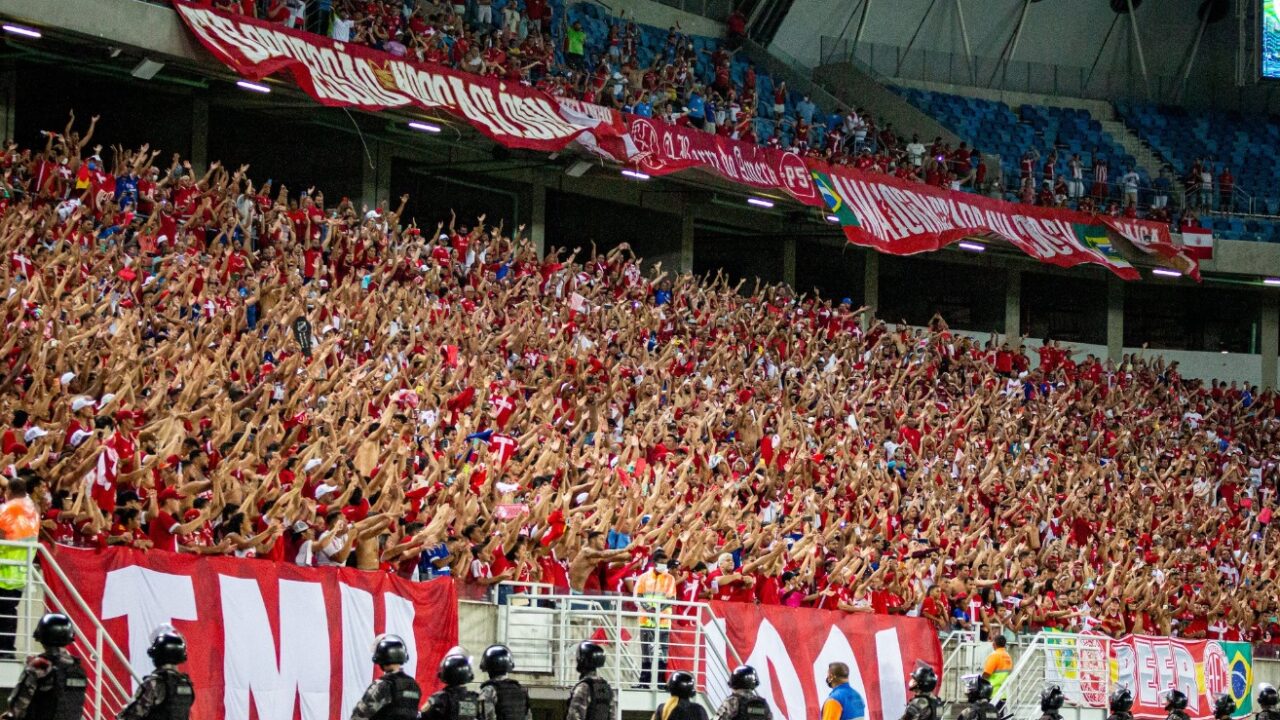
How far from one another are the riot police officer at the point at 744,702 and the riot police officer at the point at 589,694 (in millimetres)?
862

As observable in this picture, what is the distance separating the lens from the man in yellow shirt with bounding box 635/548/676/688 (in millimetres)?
15844

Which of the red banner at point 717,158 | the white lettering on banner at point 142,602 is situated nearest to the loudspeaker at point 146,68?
the red banner at point 717,158

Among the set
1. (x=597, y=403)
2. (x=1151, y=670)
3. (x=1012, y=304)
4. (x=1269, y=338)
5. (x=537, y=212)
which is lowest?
(x=1151, y=670)

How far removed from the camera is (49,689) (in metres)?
9.39

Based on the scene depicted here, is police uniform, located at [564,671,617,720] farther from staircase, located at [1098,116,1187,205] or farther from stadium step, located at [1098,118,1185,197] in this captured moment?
stadium step, located at [1098,118,1185,197]

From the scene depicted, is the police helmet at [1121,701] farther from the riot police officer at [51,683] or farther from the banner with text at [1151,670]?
the riot police officer at [51,683]

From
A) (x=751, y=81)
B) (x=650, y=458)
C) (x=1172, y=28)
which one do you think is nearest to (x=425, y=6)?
(x=751, y=81)

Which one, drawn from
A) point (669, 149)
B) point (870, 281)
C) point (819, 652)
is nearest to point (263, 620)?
point (819, 652)

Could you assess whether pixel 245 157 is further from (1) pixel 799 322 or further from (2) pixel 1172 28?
(2) pixel 1172 28

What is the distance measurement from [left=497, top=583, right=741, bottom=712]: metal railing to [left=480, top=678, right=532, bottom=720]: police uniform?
408 cm

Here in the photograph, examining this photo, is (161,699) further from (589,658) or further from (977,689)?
(977,689)

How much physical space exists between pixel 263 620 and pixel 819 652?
22.7 feet

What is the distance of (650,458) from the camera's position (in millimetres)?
22344

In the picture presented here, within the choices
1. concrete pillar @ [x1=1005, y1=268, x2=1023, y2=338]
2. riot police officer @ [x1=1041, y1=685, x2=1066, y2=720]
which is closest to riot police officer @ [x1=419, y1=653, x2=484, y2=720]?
riot police officer @ [x1=1041, y1=685, x2=1066, y2=720]
